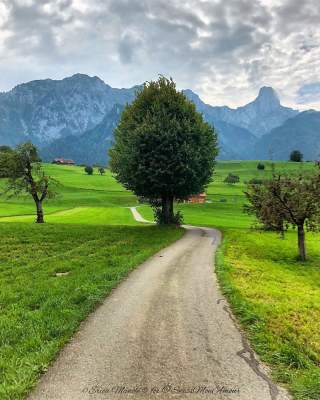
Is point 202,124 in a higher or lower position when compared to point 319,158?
higher

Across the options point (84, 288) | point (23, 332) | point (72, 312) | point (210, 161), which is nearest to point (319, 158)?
point (210, 161)

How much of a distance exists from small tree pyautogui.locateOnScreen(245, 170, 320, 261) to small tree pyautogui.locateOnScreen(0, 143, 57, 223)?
34.3 metres

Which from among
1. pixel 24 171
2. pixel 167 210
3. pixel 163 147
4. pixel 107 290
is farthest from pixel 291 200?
pixel 24 171

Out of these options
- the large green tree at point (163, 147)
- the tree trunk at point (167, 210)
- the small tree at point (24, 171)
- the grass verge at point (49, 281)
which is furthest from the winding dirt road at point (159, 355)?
the small tree at point (24, 171)

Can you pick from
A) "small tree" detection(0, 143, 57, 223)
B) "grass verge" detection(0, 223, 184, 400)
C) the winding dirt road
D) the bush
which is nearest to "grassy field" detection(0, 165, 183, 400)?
"grass verge" detection(0, 223, 184, 400)

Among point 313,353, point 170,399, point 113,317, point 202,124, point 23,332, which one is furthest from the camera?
point 202,124

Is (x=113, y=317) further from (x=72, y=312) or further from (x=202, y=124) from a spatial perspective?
(x=202, y=124)

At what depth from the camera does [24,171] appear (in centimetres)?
5453

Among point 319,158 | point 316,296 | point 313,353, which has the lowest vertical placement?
point 316,296

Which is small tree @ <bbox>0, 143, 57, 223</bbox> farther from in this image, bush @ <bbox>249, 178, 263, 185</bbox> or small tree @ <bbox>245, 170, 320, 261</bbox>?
small tree @ <bbox>245, 170, 320, 261</bbox>

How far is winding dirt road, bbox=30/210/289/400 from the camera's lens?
790 cm

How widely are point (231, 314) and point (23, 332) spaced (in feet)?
23.5

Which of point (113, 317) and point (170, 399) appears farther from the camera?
point (113, 317)

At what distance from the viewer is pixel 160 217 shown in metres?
47.4
